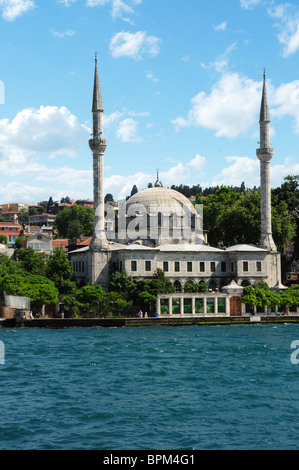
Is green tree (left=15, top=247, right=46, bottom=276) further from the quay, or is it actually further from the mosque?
the quay

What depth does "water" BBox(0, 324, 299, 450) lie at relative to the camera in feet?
49.2

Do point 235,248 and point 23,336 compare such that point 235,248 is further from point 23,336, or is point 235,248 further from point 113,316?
point 23,336

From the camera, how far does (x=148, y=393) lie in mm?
19750

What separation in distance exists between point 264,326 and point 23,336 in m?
14.9

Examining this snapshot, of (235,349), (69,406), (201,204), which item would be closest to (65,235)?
(201,204)

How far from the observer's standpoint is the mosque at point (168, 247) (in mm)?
44406

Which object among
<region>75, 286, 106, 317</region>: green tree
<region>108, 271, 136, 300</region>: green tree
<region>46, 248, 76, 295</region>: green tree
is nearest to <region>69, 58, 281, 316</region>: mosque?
<region>108, 271, 136, 300</region>: green tree

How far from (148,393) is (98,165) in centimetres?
2774

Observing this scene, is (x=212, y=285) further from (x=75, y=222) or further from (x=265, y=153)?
(x=75, y=222)

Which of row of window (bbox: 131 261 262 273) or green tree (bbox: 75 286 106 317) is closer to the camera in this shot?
green tree (bbox: 75 286 106 317)

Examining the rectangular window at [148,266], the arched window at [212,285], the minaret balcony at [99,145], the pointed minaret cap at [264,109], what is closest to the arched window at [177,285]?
the arched window at [212,285]

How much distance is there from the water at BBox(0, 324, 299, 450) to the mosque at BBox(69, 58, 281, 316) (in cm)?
1210

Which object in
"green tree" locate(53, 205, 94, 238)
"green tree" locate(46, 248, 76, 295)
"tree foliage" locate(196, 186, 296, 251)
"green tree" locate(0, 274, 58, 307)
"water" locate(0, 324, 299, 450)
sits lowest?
Result: "water" locate(0, 324, 299, 450)

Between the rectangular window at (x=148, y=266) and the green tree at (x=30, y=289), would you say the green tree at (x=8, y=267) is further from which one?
the rectangular window at (x=148, y=266)
